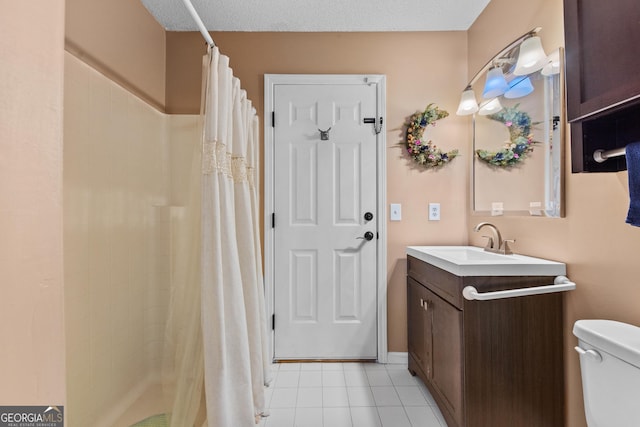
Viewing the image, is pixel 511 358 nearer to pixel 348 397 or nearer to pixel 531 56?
pixel 348 397

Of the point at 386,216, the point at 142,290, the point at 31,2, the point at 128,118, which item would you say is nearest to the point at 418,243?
the point at 386,216

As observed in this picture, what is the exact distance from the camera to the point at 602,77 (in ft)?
2.83

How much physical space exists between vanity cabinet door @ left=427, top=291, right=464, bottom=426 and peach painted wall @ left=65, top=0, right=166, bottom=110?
2.21 m

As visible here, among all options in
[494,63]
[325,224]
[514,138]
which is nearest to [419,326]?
[325,224]

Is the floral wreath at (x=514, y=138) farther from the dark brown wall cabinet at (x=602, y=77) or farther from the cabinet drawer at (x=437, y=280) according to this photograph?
the cabinet drawer at (x=437, y=280)

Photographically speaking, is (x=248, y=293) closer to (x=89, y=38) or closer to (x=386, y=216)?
(x=386, y=216)

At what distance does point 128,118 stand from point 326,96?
1328 millimetres

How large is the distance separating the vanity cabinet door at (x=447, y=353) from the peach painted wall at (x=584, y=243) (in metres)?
0.46

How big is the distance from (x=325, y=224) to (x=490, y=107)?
1.34 m

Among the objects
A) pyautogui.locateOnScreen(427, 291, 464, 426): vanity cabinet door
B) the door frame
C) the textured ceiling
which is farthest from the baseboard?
the textured ceiling

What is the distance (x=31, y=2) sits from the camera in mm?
366

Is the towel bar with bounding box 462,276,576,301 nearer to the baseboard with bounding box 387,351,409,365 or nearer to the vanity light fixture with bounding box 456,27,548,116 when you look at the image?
the vanity light fixture with bounding box 456,27,548,116

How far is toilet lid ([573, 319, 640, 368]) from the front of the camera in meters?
0.89

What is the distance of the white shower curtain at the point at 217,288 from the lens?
4.30 feet
